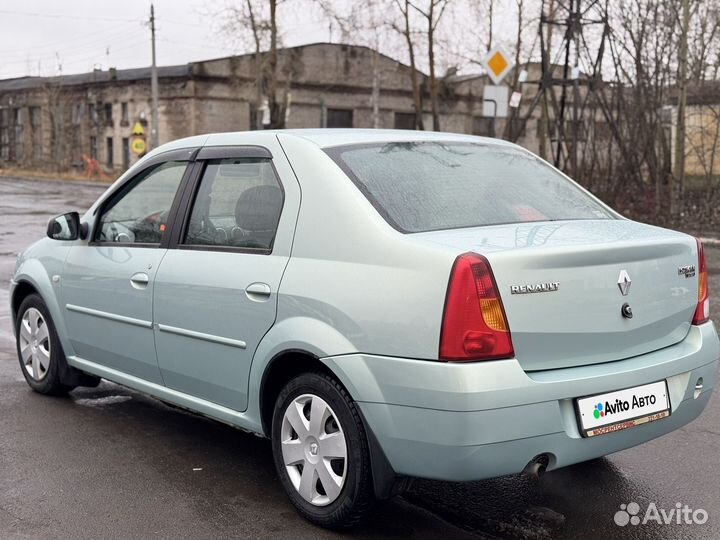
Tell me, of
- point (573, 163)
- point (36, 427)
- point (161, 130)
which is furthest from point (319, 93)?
point (36, 427)

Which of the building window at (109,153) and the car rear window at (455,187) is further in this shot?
the building window at (109,153)

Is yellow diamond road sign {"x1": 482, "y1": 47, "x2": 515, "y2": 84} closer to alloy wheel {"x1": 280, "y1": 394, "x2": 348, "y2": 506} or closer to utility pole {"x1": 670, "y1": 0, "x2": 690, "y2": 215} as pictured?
utility pole {"x1": 670, "y1": 0, "x2": 690, "y2": 215}

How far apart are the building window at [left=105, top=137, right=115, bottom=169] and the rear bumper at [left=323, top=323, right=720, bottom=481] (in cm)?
5539

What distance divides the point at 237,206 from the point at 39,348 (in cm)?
220

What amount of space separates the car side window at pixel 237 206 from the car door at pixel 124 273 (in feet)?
0.74

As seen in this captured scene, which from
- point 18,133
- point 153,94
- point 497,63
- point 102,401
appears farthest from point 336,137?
point 18,133

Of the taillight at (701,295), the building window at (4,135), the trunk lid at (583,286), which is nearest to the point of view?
the trunk lid at (583,286)

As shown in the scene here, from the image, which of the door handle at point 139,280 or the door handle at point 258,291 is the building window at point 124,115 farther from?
the door handle at point 258,291

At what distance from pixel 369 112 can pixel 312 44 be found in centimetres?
533

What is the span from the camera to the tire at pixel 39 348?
562cm

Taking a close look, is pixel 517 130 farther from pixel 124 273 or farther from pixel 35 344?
pixel 124 273

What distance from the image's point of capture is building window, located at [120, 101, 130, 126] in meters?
54.4

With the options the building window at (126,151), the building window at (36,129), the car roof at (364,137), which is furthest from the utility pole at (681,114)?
the building window at (36,129)

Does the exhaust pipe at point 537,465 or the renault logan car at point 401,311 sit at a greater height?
the renault logan car at point 401,311
